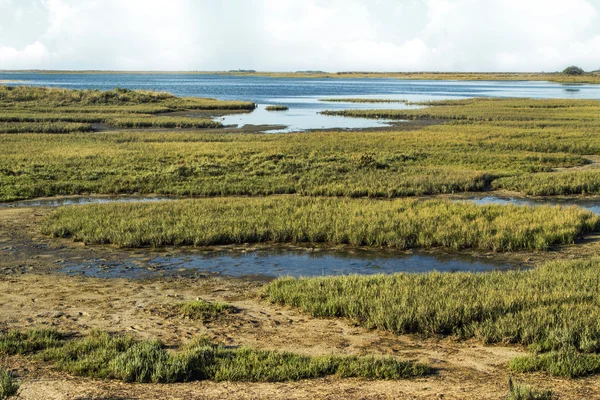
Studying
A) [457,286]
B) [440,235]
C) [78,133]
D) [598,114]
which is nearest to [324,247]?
[440,235]

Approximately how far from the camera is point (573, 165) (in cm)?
3503

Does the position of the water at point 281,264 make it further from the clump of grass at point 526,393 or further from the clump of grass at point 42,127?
the clump of grass at point 42,127

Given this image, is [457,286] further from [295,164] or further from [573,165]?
[573,165]

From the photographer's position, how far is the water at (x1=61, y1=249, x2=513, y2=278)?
643 inches

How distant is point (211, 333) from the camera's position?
1130 cm

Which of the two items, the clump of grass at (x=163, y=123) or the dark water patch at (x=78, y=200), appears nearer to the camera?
the dark water patch at (x=78, y=200)

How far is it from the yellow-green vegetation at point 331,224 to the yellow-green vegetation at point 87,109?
35.1 m

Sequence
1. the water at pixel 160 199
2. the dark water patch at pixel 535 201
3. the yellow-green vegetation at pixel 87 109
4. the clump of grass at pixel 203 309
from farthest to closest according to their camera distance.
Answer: the yellow-green vegetation at pixel 87 109 → the water at pixel 160 199 → the dark water patch at pixel 535 201 → the clump of grass at pixel 203 309

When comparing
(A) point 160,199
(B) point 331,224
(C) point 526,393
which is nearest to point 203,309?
(C) point 526,393

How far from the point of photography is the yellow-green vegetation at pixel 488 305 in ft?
32.3

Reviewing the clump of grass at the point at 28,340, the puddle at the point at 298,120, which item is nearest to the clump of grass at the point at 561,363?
the clump of grass at the point at 28,340

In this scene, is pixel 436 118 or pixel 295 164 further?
pixel 436 118

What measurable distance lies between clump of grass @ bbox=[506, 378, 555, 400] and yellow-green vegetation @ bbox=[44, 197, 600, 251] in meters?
10.7

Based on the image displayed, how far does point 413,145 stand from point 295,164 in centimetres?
1165
